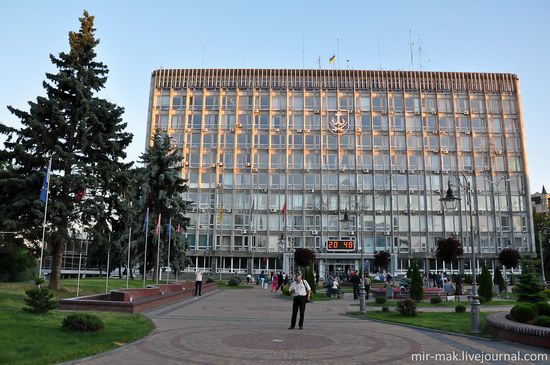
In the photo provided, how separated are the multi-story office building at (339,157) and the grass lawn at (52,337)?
52.7 meters

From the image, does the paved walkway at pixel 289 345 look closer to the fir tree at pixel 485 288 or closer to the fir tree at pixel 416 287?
the fir tree at pixel 416 287

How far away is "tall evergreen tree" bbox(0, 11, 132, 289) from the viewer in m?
22.5

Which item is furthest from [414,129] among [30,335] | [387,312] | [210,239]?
[30,335]

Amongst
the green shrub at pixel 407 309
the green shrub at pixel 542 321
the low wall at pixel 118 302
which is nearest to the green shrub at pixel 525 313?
the green shrub at pixel 542 321

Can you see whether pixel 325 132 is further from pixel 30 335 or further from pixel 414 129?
pixel 30 335

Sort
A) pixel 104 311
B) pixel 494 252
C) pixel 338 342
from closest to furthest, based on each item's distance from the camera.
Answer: pixel 338 342 → pixel 104 311 → pixel 494 252

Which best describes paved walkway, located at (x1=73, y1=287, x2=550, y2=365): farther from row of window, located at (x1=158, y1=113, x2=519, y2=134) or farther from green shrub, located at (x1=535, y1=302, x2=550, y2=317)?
row of window, located at (x1=158, y1=113, x2=519, y2=134)

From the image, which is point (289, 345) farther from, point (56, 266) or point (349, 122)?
point (349, 122)

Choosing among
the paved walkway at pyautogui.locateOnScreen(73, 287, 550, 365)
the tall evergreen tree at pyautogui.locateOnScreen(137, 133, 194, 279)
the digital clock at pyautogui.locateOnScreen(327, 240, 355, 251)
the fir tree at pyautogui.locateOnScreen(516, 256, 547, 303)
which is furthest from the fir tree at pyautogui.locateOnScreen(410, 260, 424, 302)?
the digital clock at pyautogui.locateOnScreen(327, 240, 355, 251)

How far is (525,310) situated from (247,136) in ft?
200

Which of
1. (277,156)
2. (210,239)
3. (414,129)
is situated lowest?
(210,239)

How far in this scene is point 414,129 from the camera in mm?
71062

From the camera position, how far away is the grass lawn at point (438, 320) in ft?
45.8

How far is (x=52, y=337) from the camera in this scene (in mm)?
10836
